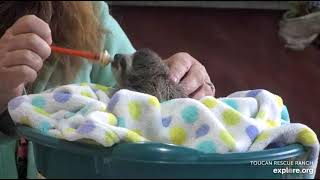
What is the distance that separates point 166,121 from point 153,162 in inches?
3.7

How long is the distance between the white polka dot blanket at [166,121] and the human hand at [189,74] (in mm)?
148

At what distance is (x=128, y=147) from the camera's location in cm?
31

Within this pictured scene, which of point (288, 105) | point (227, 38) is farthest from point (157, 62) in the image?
point (227, 38)

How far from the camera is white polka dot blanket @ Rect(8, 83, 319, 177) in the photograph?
353 millimetres

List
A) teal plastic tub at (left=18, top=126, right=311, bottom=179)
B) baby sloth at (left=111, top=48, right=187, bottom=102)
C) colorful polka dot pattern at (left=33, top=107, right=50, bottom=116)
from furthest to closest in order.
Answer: baby sloth at (left=111, top=48, right=187, bottom=102)
colorful polka dot pattern at (left=33, top=107, right=50, bottom=116)
teal plastic tub at (left=18, top=126, right=311, bottom=179)

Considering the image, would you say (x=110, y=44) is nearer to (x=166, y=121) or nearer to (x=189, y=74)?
(x=189, y=74)

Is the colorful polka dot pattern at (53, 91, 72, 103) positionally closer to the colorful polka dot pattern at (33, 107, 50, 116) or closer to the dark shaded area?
the colorful polka dot pattern at (33, 107, 50, 116)

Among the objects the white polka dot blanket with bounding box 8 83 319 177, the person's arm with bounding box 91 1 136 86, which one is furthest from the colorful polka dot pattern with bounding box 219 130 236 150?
the person's arm with bounding box 91 1 136 86

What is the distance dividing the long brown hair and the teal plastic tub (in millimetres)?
298

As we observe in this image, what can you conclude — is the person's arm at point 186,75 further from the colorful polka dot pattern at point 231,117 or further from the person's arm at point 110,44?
the colorful polka dot pattern at point 231,117

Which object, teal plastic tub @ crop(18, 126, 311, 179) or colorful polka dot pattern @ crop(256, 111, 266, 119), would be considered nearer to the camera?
teal plastic tub @ crop(18, 126, 311, 179)

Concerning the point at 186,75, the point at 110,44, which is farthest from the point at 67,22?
the point at 186,75

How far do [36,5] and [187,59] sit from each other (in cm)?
21

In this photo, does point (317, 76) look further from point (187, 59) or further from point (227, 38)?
point (227, 38)
